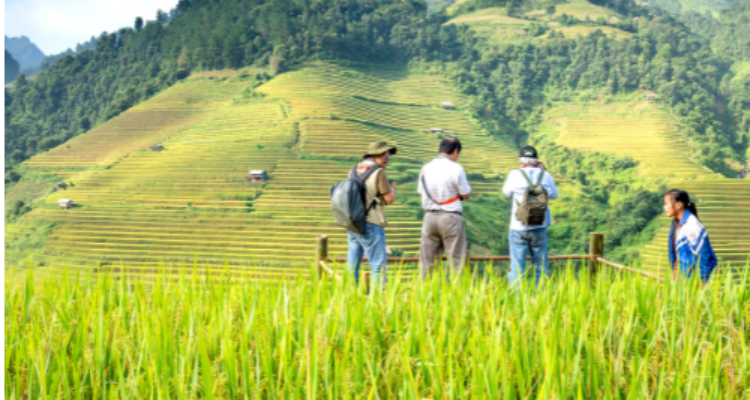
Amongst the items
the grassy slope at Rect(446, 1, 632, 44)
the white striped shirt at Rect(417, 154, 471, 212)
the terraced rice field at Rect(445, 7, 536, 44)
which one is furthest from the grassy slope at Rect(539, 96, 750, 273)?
the white striped shirt at Rect(417, 154, 471, 212)

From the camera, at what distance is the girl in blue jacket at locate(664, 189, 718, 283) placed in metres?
3.49

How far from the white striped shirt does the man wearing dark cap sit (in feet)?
0.90

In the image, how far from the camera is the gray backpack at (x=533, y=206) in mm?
4117

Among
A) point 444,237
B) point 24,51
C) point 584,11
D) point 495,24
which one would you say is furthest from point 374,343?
point 24,51

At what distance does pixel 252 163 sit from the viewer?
1882 inches

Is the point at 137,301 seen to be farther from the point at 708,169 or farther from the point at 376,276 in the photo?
the point at 708,169

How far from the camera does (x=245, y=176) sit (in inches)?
1839

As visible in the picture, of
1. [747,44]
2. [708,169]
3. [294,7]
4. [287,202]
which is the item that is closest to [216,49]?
[294,7]

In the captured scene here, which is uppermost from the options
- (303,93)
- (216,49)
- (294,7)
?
(294,7)

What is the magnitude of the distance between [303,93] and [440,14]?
31.0 m

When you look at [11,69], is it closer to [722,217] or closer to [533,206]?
[722,217]

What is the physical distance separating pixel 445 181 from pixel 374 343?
188 cm

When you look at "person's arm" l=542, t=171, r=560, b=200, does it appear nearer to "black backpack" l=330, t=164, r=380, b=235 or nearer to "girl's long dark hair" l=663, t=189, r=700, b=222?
"girl's long dark hair" l=663, t=189, r=700, b=222

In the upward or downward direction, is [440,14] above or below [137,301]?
above
